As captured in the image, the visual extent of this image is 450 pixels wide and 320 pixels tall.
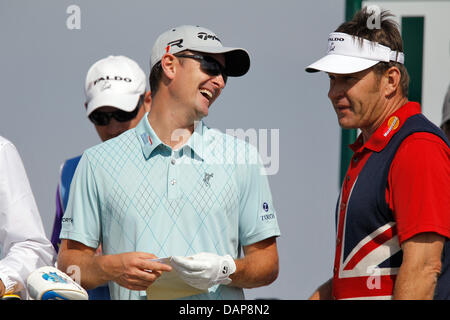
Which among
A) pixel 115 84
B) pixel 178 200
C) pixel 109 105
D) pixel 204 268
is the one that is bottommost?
pixel 204 268

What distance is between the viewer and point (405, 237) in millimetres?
2951

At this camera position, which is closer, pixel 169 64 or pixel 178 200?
pixel 178 200

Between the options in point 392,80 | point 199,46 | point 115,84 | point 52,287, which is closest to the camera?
point 52,287

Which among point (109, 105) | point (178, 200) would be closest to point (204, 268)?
point (178, 200)

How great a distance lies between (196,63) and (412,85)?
2531mm

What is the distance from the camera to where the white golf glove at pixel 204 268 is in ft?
10.3

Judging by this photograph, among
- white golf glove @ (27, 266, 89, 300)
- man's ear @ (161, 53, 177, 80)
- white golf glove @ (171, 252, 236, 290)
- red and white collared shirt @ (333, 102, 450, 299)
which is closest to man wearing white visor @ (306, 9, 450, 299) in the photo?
red and white collared shirt @ (333, 102, 450, 299)

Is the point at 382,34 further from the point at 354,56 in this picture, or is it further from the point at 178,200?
the point at 178,200

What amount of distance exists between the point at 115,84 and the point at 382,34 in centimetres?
182

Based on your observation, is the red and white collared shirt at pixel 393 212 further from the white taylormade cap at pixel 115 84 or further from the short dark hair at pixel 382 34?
the white taylormade cap at pixel 115 84

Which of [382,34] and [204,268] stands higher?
[382,34]

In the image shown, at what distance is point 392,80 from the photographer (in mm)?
3473

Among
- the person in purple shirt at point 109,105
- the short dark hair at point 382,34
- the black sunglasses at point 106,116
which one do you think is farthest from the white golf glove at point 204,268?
the black sunglasses at point 106,116
